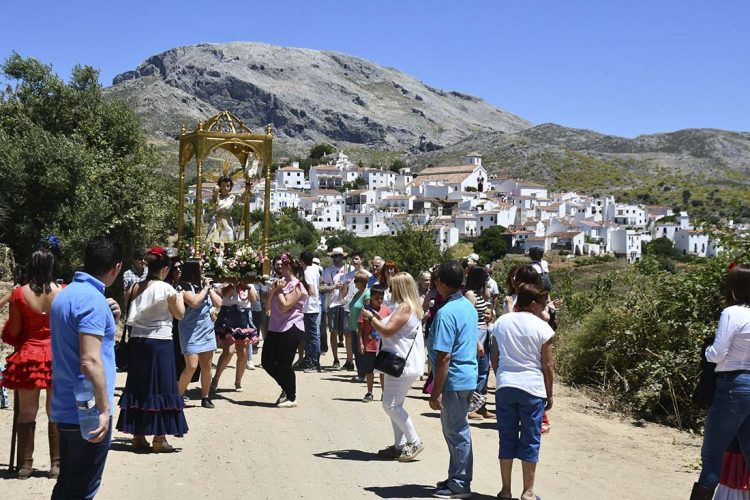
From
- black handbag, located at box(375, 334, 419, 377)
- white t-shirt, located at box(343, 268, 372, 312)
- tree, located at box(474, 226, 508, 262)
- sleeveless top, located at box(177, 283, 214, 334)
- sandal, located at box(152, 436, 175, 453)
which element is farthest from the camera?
tree, located at box(474, 226, 508, 262)

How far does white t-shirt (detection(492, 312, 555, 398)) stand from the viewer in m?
5.97

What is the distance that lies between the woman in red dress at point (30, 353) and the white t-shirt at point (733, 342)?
16.1 ft

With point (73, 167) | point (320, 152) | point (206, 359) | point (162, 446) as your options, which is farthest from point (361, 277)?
point (320, 152)

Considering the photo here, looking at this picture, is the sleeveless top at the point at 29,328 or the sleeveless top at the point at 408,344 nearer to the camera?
the sleeveless top at the point at 29,328

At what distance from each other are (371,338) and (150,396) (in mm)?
3708

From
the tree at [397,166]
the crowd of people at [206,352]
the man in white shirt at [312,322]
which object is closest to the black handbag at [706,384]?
the crowd of people at [206,352]

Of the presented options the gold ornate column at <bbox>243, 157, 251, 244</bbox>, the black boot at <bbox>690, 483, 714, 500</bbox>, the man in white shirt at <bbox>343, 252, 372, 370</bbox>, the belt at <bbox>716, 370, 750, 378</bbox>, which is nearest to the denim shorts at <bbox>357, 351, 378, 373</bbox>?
the man in white shirt at <bbox>343, 252, 372, 370</bbox>

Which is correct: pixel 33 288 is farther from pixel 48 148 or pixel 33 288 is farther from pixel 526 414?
pixel 48 148

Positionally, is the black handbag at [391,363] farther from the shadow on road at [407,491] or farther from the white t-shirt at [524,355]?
the white t-shirt at [524,355]

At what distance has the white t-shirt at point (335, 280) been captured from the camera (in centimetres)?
1339

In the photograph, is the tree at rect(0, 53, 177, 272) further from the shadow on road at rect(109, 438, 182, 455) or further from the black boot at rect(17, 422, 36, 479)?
the black boot at rect(17, 422, 36, 479)

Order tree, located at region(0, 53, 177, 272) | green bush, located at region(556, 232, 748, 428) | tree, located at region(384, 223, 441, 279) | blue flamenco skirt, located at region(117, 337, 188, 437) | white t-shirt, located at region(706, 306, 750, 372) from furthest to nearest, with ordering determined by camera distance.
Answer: tree, located at region(384, 223, 441, 279)
tree, located at region(0, 53, 177, 272)
green bush, located at region(556, 232, 748, 428)
blue flamenco skirt, located at region(117, 337, 188, 437)
white t-shirt, located at region(706, 306, 750, 372)

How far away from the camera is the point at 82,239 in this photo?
60.6 feet

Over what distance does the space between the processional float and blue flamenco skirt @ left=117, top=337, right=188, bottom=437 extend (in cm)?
339
